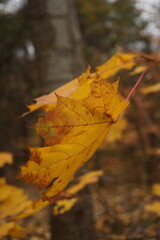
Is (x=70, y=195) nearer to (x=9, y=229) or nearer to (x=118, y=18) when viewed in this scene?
(x=9, y=229)

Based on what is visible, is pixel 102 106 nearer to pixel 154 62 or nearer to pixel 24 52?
pixel 154 62

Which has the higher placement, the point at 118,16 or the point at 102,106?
the point at 118,16

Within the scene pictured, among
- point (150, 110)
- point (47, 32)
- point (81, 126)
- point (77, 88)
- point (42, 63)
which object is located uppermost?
point (150, 110)

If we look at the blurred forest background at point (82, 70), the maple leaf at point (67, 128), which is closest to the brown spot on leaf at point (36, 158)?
the maple leaf at point (67, 128)

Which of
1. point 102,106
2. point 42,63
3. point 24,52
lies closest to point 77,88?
point 102,106

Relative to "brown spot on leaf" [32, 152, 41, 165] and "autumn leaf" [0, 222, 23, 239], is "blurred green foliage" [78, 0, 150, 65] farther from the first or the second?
"brown spot on leaf" [32, 152, 41, 165]

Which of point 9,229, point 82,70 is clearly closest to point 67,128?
point 9,229
